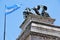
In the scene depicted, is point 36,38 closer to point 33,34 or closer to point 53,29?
point 33,34

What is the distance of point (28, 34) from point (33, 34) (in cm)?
25

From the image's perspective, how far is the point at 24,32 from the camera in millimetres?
10734

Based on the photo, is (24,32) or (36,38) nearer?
(36,38)

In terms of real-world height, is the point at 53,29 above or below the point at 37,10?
below

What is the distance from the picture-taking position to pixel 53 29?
10.4 meters

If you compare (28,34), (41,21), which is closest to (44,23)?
(41,21)

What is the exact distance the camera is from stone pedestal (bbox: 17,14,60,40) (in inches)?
399

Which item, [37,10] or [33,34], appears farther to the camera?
[37,10]

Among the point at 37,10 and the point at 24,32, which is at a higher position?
the point at 37,10

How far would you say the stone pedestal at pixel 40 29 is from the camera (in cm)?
1014

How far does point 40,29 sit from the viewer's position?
10.3 metres

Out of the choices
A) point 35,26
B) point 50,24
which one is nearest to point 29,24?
point 35,26

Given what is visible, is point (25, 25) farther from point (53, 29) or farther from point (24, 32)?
point (53, 29)

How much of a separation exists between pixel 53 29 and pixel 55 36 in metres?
0.32
